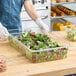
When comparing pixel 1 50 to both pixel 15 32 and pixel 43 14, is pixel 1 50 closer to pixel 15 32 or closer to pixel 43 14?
pixel 15 32

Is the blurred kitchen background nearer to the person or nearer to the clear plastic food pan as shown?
the person

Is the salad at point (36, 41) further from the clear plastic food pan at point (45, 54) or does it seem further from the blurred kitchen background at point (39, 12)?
the blurred kitchen background at point (39, 12)

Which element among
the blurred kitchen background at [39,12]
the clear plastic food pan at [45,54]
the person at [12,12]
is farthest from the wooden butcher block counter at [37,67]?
the blurred kitchen background at [39,12]

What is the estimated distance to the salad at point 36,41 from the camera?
2013mm

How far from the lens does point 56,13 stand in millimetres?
4949

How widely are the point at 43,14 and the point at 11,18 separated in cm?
178

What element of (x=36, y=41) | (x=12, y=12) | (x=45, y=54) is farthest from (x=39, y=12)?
(x=45, y=54)

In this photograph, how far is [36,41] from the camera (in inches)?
84.4

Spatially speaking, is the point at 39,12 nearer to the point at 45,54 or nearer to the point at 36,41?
the point at 36,41

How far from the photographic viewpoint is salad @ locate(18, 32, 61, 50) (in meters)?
2.01

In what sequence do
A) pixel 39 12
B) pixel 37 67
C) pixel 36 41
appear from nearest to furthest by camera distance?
pixel 37 67, pixel 36 41, pixel 39 12

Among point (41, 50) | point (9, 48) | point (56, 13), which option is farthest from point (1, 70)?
point (56, 13)

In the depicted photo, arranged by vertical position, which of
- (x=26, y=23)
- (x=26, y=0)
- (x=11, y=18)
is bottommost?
(x=26, y=23)

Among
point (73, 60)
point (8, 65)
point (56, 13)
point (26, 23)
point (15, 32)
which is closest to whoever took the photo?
point (8, 65)
